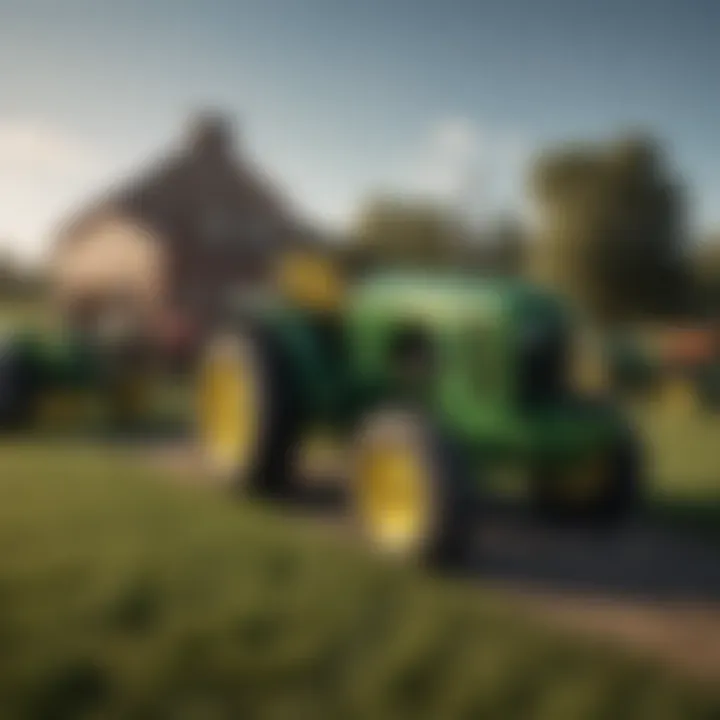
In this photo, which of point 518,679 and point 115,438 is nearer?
point 518,679

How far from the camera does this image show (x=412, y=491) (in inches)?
44.9

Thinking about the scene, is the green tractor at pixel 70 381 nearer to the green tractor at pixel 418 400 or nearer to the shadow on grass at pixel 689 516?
the green tractor at pixel 418 400

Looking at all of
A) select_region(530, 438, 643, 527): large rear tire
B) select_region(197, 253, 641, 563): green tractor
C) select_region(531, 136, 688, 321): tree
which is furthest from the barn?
select_region(530, 438, 643, 527): large rear tire

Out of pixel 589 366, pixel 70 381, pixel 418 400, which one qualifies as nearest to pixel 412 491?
pixel 418 400

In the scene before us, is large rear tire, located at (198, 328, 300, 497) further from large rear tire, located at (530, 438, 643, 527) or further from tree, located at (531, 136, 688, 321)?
tree, located at (531, 136, 688, 321)

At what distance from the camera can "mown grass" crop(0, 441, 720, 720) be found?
82cm

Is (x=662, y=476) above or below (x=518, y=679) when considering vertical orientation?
above

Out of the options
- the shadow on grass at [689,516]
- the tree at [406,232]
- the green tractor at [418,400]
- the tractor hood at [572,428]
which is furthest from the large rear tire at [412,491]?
the shadow on grass at [689,516]

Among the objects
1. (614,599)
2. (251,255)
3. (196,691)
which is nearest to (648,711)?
(614,599)

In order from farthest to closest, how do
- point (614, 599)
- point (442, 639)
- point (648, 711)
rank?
point (614, 599) < point (442, 639) < point (648, 711)

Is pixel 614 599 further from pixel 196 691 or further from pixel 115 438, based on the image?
pixel 115 438

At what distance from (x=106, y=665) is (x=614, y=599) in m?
0.56

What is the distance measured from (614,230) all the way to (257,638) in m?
0.53

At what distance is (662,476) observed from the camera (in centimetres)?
155
